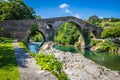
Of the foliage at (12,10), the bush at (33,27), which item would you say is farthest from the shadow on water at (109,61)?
the foliage at (12,10)

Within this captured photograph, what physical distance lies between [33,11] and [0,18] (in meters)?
14.7

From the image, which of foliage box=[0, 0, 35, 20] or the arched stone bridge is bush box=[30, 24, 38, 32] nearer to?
the arched stone bridge

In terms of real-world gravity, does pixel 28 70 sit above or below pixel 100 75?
above

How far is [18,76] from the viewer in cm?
1130

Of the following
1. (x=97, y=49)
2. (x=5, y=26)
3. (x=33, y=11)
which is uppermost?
(x=33, y=11)

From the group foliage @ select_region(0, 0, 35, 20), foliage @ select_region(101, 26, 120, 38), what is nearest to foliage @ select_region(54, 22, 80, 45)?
foliage @ select_region(101, 26, 120, 38)

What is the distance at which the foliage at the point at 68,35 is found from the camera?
264 ft

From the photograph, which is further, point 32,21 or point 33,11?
point 33,11

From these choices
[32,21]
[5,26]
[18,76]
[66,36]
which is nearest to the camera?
[18,76]

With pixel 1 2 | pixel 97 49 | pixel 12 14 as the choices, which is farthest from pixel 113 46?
pixel 1 2

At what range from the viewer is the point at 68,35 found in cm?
8344

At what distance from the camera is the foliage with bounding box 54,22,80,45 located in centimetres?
8060

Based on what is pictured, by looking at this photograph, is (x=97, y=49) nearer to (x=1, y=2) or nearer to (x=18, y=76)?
(x=1, y=2)

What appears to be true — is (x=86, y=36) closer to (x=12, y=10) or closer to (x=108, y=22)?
(x=12, y=10)
